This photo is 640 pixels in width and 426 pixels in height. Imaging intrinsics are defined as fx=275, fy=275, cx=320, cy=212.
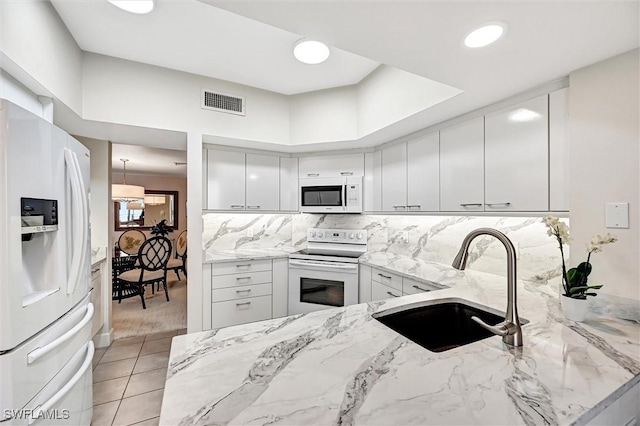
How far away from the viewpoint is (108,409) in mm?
1932

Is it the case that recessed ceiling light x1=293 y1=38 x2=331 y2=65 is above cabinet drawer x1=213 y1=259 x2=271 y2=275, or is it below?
above

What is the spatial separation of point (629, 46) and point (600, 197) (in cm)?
70

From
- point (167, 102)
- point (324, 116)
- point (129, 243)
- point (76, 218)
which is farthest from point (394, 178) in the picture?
point (129, 243)

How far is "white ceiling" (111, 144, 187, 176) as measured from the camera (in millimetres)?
4516

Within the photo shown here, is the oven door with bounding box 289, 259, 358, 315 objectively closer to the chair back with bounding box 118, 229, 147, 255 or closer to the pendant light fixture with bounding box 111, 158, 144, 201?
the pendant light fixture with bounding box 111, 158, 144, 201

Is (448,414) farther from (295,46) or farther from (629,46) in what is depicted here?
(295,46)

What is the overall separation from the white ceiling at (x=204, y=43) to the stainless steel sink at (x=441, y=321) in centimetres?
135

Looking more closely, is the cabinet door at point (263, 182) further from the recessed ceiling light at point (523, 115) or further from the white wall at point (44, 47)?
the recessed ceiling light at point (523, 115)

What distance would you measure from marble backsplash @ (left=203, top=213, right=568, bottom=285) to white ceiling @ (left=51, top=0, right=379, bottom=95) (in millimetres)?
1555

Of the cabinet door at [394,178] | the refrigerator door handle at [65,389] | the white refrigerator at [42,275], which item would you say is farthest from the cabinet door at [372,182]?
the refrigerator door handle at [65,389]

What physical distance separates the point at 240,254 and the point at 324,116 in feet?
5.72

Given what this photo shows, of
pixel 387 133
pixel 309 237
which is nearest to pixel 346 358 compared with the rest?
pixel 387 133

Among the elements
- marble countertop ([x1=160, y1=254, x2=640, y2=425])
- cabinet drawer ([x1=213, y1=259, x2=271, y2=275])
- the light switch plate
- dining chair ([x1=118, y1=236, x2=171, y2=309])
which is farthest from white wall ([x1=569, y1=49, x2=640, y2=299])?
dining chair ([x1=118, y1=236, x2=171, y2=309])

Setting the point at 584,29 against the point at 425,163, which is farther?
the point at 425,163
